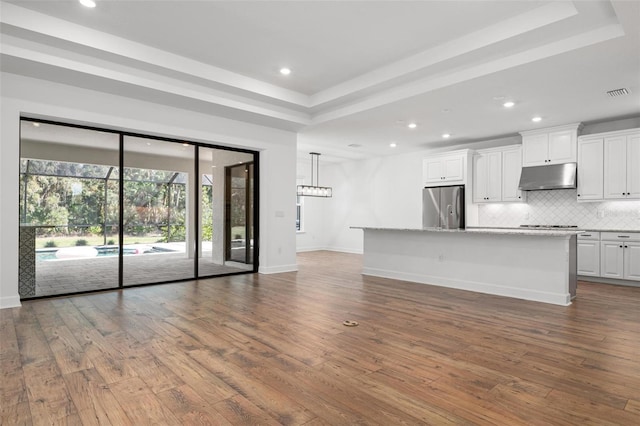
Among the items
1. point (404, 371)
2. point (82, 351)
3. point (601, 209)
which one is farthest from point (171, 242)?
point (601, 209)

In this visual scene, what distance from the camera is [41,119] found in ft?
15.2

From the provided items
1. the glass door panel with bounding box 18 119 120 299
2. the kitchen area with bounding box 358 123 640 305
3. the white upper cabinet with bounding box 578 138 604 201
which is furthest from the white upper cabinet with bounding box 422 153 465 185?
the glass door panel with bounding box 18 119 120 299

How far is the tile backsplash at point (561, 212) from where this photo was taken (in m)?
6.24

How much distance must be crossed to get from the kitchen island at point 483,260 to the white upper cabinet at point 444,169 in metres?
2.61

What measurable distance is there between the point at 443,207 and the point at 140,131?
20.5ft

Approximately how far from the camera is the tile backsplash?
6.24 meters

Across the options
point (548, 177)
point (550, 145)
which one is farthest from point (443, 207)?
point (550, 145)

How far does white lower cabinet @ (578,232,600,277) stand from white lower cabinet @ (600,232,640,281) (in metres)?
0.07

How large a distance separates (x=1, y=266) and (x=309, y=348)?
3853 mm

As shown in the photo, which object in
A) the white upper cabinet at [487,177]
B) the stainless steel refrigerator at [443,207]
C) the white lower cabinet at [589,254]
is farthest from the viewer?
the stainless steel refrigerator at [443,207]

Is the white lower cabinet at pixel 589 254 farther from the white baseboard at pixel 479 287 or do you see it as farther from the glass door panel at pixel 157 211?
the glass door panel at pixel 157 211

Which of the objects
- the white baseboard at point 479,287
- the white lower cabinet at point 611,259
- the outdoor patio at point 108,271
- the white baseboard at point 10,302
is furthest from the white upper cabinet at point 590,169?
the white baseboard at point 10,302

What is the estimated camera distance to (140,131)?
529 cm

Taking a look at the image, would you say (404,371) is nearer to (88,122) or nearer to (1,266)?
(1,266)
